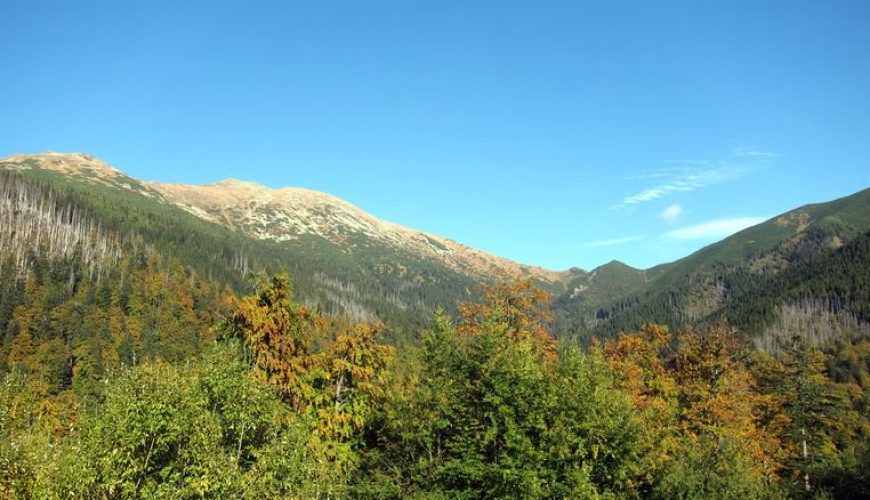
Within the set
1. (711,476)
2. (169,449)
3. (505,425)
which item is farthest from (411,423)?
(711,476)

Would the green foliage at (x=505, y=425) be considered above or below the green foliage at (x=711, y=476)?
above

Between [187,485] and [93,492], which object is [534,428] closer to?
[187,485]

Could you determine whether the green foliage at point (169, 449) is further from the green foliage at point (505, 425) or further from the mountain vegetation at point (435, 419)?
the green foliage at point (505, 425)

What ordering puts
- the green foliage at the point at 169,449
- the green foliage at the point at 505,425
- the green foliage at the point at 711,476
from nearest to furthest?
the green foliage at the point at 169,449 → the green foliage at the point at 505,425 → the green foliage at the point at 711,476

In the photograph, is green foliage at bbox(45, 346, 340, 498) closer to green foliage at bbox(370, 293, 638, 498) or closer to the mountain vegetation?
the mountain vegetation

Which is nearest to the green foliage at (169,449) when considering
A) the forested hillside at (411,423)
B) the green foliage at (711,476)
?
the forested hillside at (411,423)

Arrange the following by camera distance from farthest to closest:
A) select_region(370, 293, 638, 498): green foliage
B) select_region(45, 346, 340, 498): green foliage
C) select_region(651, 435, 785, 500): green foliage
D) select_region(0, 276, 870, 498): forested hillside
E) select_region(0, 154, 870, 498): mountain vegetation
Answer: select_region(651, 435, 785, 500): green foliage
select_region(370, 293, 638, 498): green foliage
select_region(0, 154, 870, 498): mountain vegetation
select_region(0, 276, 870, 498): forested hillside
select_region(45, 346, 340, 498): green foliage

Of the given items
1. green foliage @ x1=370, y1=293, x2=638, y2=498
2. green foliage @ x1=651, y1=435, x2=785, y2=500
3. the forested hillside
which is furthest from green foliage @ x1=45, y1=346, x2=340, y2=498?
green foliage @ x1=651, y1=435, x2=785, y2=500

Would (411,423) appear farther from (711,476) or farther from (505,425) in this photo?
(711,476)

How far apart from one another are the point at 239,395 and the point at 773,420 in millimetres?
50653

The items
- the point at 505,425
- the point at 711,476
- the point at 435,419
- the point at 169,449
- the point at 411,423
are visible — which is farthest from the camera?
the point at 411,423

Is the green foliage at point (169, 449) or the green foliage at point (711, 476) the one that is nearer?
the green foliage at point (169, 449)

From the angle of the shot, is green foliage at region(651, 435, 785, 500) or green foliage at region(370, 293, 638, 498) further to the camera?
green foliage at region(651, 435, 785, 500)

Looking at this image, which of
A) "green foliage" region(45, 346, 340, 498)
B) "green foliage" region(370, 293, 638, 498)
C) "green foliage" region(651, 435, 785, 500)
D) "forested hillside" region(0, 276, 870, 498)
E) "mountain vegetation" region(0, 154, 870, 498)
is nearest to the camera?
"green foliage" region(45, 346, 340, 498)
